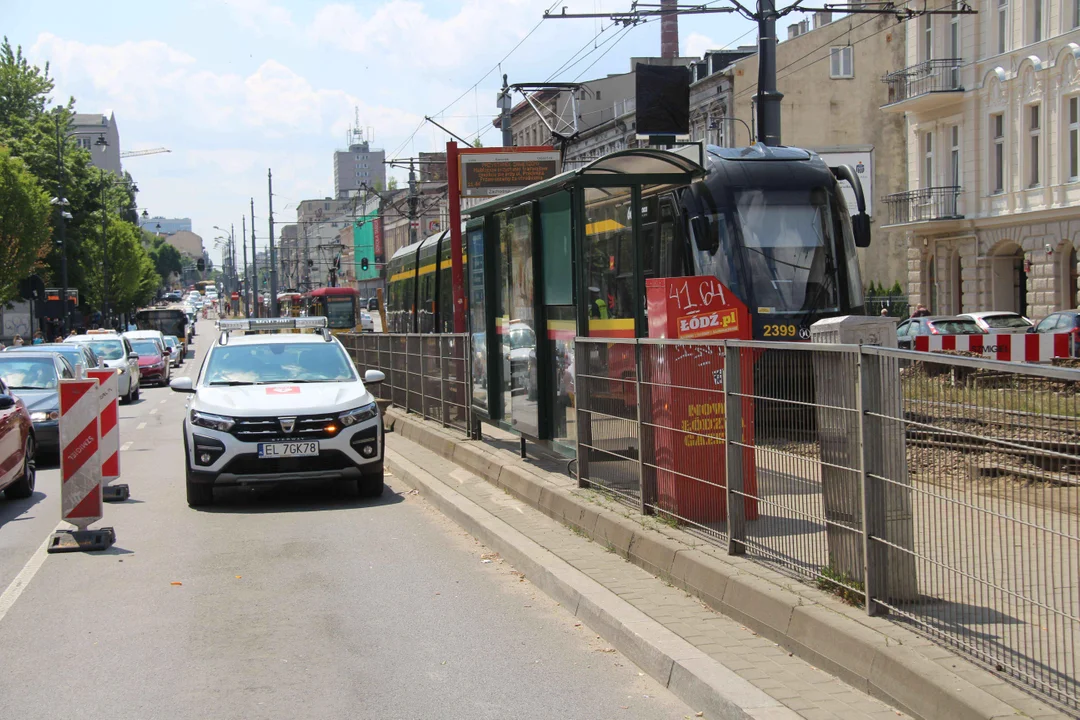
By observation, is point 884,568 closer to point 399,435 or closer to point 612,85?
point 399,435

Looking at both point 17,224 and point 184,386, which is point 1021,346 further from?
point 17,224

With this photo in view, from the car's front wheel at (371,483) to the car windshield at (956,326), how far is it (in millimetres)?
19915

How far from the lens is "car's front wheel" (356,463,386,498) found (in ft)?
39.2

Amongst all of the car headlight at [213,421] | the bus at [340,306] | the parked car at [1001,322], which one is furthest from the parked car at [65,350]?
the bus at [340,306]

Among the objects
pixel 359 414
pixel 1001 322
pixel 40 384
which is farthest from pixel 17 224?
pixel 359 414

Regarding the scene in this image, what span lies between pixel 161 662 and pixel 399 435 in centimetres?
1195

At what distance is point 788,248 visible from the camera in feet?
54.6

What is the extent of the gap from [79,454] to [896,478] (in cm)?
680

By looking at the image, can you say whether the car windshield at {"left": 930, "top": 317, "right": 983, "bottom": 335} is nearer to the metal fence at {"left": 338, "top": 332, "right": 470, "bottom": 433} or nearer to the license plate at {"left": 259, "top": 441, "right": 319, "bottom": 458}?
the metal fence at {"left": 338, "top": 332, "right": 470, "bottom": 433}

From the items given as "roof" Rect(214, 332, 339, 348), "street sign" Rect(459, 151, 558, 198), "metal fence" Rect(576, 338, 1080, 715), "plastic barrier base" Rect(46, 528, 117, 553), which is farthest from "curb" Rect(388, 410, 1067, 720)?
"street sign" Rect(459, 151, 558, 198)

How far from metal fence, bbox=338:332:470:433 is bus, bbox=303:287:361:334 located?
3094 cm

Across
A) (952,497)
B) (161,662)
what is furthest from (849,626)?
(161,662)

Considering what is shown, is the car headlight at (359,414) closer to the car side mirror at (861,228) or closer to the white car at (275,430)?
the white car at (275,430)

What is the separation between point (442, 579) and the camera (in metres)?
8.20
